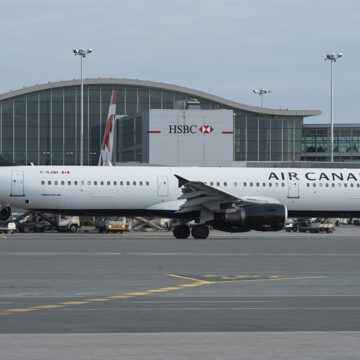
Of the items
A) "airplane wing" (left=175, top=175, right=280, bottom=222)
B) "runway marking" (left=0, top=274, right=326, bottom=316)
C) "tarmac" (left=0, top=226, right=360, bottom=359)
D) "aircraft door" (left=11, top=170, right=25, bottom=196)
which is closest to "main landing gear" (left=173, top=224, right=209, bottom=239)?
"airplane wing" (left=175, top=175, right=280, bottom=222)

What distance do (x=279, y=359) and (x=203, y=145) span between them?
71.4 metres

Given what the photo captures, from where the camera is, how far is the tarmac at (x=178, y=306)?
1123 cm

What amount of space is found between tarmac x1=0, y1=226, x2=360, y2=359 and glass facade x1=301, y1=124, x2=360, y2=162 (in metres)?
79.2

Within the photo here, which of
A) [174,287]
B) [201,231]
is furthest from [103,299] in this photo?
[201,231]

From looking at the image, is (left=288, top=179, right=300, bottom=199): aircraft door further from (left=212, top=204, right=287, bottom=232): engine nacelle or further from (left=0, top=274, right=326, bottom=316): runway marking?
(left=0, top=274, right=326, bottom=316): runway marking

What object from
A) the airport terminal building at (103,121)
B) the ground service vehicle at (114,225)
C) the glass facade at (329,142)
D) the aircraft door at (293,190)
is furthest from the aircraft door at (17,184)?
the glass facade at (329,142)

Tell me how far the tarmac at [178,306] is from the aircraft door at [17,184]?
41.5 ft

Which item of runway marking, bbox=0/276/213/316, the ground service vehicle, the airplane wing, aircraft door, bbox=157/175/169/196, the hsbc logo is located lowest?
runway marking, bbox=0/276/213/316

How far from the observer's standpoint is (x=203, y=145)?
81688 millimetres

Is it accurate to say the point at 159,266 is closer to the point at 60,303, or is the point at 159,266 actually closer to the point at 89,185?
the point at 60,303

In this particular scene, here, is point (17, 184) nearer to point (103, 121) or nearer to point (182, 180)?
point (182, 180)

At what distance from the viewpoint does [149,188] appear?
4309cm

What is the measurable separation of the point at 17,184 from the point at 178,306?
27277mm

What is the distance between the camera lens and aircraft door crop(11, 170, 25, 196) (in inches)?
1655
